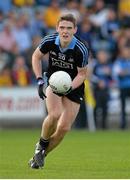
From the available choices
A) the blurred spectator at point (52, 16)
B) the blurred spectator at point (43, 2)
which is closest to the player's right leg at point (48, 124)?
the blurred spectator at point (52, 16)

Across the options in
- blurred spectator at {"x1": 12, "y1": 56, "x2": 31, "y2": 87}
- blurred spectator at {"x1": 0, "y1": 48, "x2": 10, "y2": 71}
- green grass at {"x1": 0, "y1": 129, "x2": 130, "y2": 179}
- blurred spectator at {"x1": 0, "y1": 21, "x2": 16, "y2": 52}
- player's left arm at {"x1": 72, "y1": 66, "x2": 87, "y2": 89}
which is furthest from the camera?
blurred spectator at {"x1": 0, "y1": 21, "x2": 16, "y2": 52}

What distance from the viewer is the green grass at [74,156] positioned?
10617mm

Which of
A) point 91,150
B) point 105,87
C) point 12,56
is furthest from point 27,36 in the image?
point 91,150

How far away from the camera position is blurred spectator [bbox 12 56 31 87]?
73.0 ft

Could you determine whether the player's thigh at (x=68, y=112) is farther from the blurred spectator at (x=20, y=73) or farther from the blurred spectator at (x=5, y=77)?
the blurred spectator at (x=5, y=77)

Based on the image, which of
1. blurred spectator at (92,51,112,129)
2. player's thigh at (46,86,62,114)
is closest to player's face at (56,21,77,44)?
player's thigh at (46,86,62,114)

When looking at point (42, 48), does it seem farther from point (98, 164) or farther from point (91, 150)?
point (91, 150)

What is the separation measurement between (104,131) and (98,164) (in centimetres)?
959

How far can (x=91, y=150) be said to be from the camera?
15.4 m

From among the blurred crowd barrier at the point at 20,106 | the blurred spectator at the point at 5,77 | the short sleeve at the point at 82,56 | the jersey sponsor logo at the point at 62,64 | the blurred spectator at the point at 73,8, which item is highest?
the short sleeve at the point at 82,56

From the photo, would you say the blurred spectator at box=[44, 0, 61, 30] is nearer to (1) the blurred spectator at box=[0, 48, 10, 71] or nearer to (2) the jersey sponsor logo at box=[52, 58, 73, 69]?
(1) the blurred spectator at box=[0, 48, 10, 71]

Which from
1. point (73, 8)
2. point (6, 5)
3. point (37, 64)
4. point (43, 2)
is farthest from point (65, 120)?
point (43, 2)

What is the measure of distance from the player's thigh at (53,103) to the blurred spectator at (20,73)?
10820mm

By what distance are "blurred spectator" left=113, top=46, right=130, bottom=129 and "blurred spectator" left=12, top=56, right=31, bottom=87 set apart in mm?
2575
